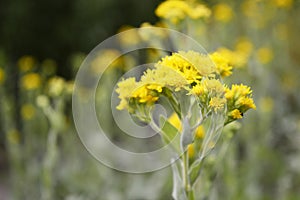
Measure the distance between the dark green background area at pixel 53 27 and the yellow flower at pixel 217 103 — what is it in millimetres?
3361

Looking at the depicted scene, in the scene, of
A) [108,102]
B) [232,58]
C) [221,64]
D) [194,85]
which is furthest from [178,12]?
[108,102]

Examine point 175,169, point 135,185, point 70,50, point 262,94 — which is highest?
point 70,50

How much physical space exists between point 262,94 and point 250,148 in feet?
1.99

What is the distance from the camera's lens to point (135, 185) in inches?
100

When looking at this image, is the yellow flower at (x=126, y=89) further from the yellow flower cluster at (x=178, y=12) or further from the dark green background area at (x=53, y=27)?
the dark green background area at (x=53, y=27)

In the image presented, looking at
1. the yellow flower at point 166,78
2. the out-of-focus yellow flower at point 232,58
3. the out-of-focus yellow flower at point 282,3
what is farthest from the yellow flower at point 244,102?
the out-of-focus yellow flower at point 282,3

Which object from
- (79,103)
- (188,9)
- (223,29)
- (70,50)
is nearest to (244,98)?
(188,9)

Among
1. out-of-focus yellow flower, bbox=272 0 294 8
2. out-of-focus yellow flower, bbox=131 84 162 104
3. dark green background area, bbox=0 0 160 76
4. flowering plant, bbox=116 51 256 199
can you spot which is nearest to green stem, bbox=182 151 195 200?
flowering plant, bbox=116 51 256 199

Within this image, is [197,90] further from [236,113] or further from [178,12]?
[178,12]

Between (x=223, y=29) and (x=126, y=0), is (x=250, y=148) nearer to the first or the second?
(x=223, y=29)

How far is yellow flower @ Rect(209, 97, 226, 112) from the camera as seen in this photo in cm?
108

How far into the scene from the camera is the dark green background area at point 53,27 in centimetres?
436

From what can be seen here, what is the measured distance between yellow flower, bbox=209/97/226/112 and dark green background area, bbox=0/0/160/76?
3.36 meters

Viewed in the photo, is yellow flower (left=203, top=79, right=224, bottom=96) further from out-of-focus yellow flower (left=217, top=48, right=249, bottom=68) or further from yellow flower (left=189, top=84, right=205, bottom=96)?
out-of-focus yellow flower (left=217, top=48, right=249, bottom=68)
